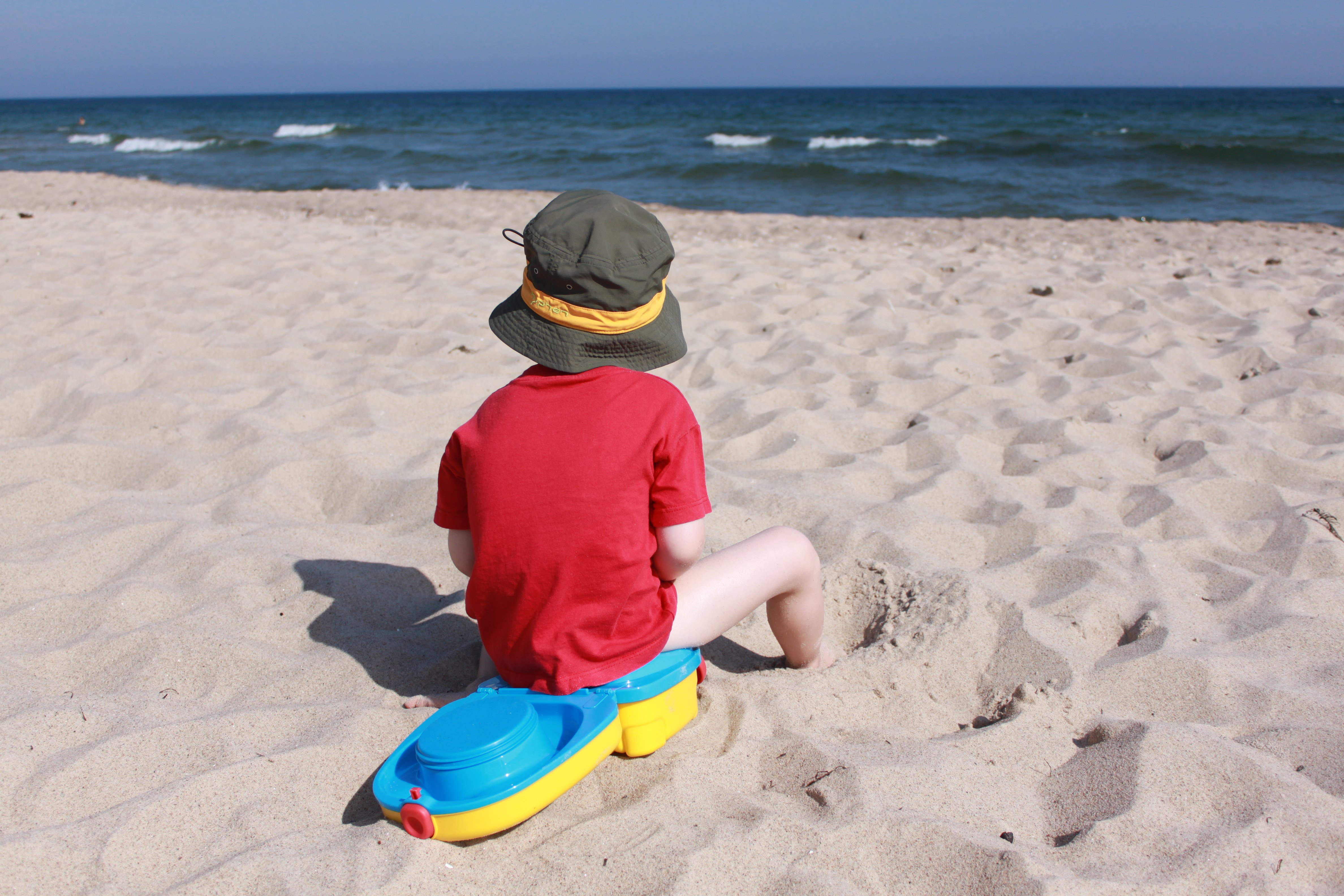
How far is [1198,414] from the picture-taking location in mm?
3057

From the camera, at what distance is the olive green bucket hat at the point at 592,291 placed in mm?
1323

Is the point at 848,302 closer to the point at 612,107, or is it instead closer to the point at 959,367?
the point at 959,367

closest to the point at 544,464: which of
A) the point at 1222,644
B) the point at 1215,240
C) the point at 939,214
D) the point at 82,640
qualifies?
the point at 82,640

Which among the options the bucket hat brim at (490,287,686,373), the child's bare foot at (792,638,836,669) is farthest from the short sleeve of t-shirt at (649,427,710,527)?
the child's bare foot at (792,638,836,669)

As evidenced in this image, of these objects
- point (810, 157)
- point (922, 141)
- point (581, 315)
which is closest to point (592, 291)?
point (581, 315)

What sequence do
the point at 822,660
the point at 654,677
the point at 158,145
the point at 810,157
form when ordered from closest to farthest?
the point at 654,677 → the point at 822,660 → the point at 810,157 → the point at 158,145

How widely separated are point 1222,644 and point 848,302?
286 centimetres

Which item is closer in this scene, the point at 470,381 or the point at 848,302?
the point at 470,381

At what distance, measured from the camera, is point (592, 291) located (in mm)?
1337

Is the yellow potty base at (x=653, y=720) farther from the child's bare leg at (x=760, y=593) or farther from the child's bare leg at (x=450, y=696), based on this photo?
the child's bare leg at (x=450, y=696)

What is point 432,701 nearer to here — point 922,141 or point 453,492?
point 453,492

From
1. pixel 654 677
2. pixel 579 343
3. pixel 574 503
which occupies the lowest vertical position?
pixel 654 677

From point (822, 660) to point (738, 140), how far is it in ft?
59.0

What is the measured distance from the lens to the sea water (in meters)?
9.80
